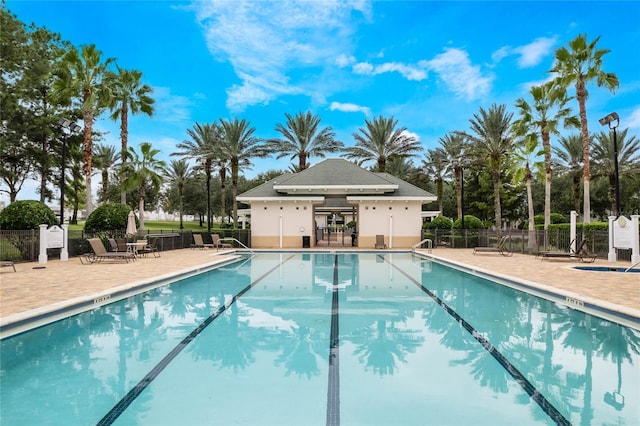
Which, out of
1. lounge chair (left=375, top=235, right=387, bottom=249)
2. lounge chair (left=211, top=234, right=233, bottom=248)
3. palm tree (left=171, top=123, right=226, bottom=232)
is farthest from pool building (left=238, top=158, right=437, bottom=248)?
palm tree (left=171, top=123, right=226, bottom=232)

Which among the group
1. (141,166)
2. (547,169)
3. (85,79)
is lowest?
(547,169)

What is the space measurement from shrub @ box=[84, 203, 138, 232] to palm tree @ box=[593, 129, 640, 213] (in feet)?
129

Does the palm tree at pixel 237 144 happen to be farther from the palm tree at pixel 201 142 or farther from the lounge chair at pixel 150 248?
the lounge chair at pixel 150 248

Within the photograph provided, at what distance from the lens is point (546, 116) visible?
2350 cm

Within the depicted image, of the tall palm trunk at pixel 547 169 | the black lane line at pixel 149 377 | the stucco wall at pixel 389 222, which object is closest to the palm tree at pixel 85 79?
the stucco wall at pixel 389 222

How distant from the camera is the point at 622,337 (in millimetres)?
5996

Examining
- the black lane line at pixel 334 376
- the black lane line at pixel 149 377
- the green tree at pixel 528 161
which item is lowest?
the black lane line at pixel 149 377

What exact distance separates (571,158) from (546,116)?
17.1 metres

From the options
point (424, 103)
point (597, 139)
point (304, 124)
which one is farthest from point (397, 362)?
point (597, 139)

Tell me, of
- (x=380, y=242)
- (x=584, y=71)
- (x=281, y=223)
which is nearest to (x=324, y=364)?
(x=380, y=242)

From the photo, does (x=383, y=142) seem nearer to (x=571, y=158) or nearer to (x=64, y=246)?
(x=571, y=158)

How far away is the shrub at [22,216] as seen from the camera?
50.5 ft

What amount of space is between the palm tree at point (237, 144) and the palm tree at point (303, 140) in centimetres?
113

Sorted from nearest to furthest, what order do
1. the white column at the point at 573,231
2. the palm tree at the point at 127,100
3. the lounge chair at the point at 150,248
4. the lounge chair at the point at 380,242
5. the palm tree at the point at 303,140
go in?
1. the white column at the point at 573,231
2. the lounge chair at the point at 150,248
3. the lounge chair at the point at 380,242
4. the palm tree at the point at 127,100
5. the palm tree at the point at 303,140
